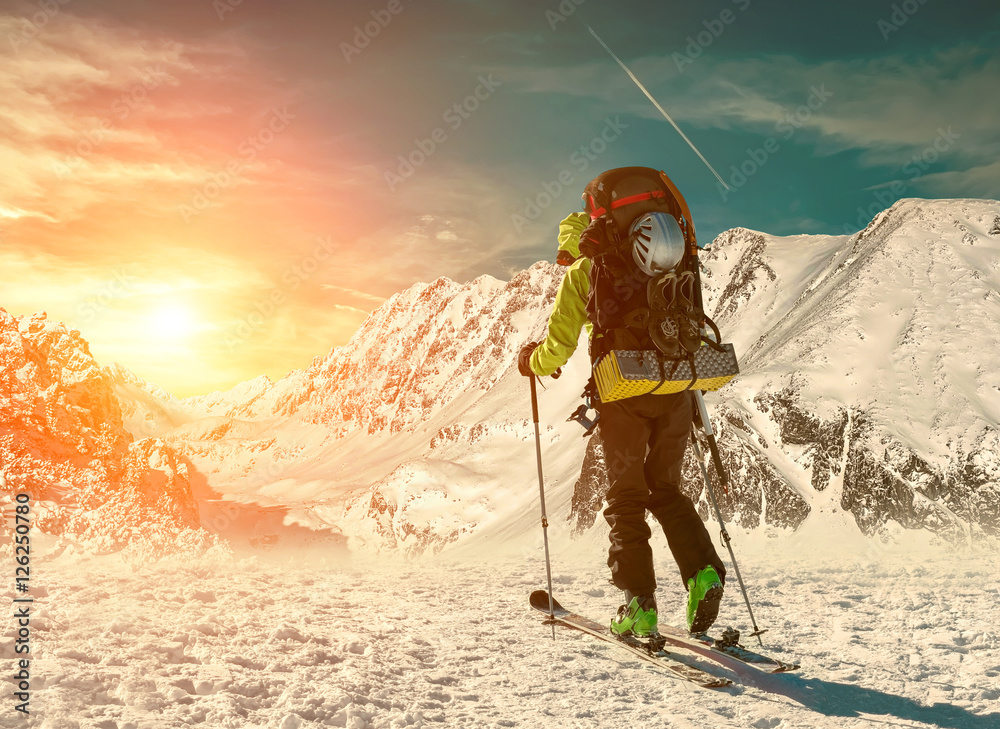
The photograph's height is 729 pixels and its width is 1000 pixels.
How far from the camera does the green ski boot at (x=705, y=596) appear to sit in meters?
5.23

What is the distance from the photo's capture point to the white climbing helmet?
204 inches

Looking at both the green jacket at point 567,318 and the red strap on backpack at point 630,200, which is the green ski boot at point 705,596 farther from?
A: the red strap on backpack at point 630,200

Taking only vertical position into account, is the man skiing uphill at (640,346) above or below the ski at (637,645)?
above

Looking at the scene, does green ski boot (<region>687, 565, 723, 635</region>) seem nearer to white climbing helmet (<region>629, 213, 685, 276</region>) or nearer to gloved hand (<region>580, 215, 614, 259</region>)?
white climbing helmet (<region>629, 213, 685, 276</region>)

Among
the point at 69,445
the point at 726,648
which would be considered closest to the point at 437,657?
the point at 726,648

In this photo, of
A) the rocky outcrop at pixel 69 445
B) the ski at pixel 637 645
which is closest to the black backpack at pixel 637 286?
the ski at pixel 637 645

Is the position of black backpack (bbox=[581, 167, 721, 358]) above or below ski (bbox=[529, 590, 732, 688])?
above

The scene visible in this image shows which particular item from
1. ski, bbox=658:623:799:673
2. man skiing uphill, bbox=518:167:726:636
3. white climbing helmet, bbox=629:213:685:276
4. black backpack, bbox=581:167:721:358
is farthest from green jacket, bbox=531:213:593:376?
ski, bbox=658:623:799:673

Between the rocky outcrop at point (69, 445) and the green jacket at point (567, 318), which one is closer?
the green jacket at point (567, 318)

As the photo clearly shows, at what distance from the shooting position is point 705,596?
5.23 meters

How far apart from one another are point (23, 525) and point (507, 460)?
73.5m

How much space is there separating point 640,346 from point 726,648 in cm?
261

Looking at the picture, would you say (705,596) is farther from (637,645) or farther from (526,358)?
(526,358)

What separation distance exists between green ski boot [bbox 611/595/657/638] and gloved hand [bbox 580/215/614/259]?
9.86 feet
